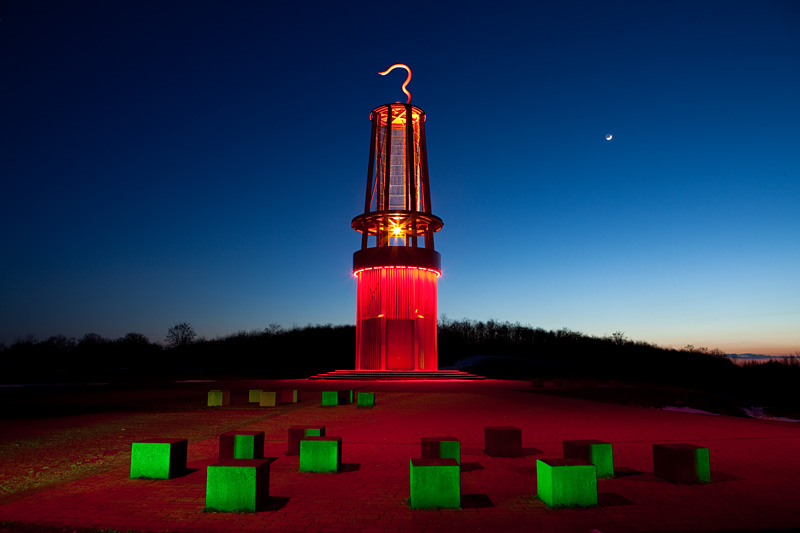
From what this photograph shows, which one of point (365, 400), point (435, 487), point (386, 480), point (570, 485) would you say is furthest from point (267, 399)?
point (570, 485)

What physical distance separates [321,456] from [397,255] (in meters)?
25.7

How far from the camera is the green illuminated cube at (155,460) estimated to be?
238 inches

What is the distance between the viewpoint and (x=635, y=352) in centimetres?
7025

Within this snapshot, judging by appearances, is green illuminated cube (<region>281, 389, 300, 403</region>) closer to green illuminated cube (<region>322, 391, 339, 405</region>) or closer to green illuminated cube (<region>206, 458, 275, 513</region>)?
green illuminated cube (<region>322, 391, 339, 405</region>)

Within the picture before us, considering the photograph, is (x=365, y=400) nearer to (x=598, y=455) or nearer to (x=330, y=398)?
(x=330, y=398)

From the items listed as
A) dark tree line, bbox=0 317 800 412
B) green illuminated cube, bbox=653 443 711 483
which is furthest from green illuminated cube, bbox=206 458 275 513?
dark tree line, bbox=0 317 800 412

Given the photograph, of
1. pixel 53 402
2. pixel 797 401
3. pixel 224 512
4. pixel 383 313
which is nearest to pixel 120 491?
pixel 224 512

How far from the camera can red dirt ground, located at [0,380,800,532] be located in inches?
177

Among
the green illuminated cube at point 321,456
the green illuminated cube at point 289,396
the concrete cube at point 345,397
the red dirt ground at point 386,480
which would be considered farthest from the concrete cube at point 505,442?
the green illuminated cube at point 289,396

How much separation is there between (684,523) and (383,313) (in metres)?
27.5

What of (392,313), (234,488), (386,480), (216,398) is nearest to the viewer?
(234,488)

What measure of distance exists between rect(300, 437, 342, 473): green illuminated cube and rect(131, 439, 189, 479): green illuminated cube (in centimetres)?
152

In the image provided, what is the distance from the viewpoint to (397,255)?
32.0m

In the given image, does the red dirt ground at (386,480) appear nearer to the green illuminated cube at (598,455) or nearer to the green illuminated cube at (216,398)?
the green illuminated cube at (598,455)
